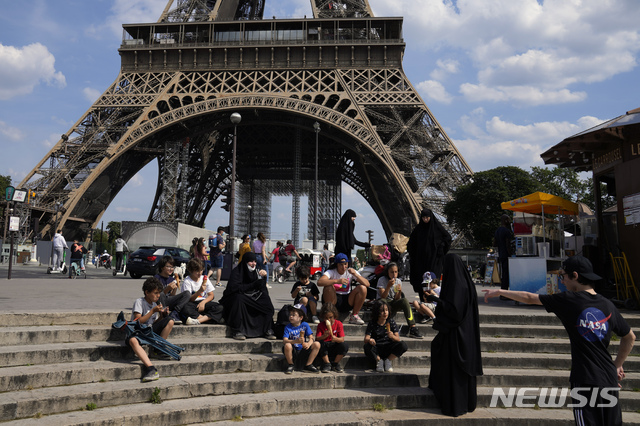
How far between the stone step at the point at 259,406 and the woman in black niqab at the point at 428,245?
237 centimetres

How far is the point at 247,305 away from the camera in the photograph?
6.90 m

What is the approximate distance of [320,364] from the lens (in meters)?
6.12

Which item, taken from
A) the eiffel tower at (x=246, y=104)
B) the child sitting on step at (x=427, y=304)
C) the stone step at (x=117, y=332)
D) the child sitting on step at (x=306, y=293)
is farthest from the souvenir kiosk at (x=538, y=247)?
the eiffel tower at (x=246, y=104)

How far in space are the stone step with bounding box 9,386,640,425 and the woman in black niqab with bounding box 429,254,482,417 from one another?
0.24 metres

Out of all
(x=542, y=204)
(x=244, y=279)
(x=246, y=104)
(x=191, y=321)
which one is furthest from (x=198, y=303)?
(x=246, y=104)

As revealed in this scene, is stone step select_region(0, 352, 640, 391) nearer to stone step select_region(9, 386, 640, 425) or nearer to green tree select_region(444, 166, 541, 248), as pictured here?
stone step select_region(9, 386, 640, 425)

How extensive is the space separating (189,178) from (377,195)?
1615 centimetres

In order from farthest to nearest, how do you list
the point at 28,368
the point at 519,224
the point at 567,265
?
A: the point at 519,224 → the point at 28,368 → the point at 567,265

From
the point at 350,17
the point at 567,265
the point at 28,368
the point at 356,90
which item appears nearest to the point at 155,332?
the point at 28,368

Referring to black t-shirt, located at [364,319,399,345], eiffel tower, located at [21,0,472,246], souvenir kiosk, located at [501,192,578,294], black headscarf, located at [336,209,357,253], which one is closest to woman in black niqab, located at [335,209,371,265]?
black headscarf, located at [336,209,357,253]

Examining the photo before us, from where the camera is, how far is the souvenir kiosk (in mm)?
10195

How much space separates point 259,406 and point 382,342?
6.03 ft

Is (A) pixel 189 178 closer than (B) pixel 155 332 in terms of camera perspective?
No

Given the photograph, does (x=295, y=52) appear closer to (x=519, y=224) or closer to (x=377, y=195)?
(x=377, y=195)
